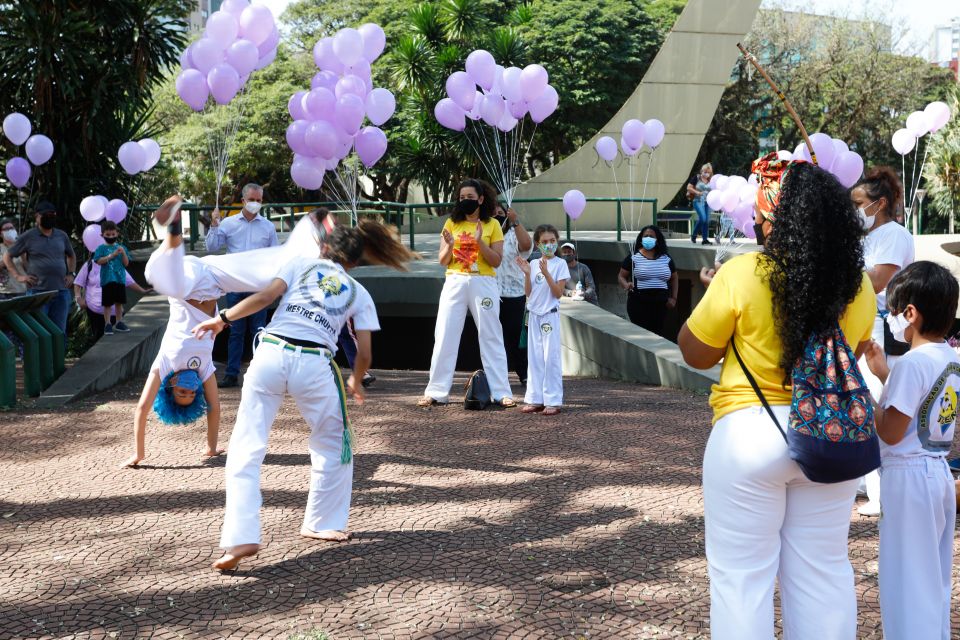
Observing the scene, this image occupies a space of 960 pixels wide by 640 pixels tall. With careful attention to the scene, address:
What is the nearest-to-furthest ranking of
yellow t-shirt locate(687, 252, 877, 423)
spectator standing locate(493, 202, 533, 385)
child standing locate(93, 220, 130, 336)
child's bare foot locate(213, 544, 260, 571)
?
1. yellow t-shirt locate(687, 252, 877, 423)
2. child's bare foot locate(213, 544, 260, 571)
3. spectator standing locate(493, 202, 533, 385)
4. child standing locate(93, 220, 130, 336)

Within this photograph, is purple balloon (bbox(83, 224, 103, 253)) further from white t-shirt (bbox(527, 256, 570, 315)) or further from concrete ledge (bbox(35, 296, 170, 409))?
white t-shirt (bbox(527, 256, 570, 315))

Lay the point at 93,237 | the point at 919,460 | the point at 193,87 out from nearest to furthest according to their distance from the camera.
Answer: the point at 919,460
the point at 193,87
the point at 93,237

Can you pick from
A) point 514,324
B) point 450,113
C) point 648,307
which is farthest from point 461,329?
point 450,113

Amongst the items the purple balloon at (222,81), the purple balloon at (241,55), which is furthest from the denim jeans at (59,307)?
the purple balloon at (241,55)

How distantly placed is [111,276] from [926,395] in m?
10.4

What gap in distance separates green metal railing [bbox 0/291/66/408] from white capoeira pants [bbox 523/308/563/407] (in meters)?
4.66

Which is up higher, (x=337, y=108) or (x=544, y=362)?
(x=337, y=108)

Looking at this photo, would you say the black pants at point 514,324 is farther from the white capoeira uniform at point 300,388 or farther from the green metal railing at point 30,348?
the white capoeira uniform at point 300,388

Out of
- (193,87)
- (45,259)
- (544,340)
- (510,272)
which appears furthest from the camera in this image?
(193,87)

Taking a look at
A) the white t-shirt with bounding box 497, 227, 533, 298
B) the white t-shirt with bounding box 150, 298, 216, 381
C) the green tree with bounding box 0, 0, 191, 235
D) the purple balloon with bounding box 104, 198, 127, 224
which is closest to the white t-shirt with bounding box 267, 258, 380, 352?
the white t-shirt with bounding box 150, 298, 216, 381

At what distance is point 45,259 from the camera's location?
36.5 feet

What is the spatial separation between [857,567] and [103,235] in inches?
411

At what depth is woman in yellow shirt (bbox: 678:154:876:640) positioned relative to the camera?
9.32 feet

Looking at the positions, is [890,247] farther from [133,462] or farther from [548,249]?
[133,462]
